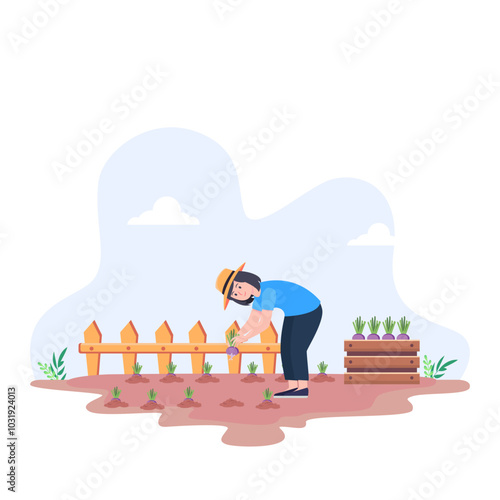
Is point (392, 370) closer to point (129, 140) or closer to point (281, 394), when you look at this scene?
point (281, 394)

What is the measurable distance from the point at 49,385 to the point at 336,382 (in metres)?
3.27

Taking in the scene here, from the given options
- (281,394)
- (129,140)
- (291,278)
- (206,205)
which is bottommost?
(281,394)

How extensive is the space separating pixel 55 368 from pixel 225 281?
2.29 metres

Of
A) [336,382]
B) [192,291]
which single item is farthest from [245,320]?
[336,382]

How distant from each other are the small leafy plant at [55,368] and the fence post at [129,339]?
27.1 inches

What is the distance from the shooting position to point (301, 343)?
859 centimetres

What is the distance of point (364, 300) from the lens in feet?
30.7

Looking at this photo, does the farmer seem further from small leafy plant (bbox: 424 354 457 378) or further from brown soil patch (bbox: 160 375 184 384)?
small leafy plant (bbox: 424 354 457 378)

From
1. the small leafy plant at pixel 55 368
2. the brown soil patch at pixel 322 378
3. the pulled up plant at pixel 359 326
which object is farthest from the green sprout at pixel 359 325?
the small leafy plant at pixel 55 368

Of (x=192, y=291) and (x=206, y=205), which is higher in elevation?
(x=206, y=205)

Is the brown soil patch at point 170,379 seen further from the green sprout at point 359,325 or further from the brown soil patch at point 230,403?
the green sprout at point 359,325

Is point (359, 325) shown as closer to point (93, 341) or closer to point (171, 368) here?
point (171, 368)

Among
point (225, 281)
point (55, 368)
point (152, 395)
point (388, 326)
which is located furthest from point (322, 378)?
point (55, 368)

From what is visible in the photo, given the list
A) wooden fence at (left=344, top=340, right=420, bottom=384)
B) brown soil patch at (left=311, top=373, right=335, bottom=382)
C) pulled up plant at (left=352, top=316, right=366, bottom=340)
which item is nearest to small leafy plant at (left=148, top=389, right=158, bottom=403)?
brown soil patch at (left=311, top=373, right=335, bottom=382)
